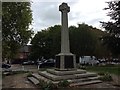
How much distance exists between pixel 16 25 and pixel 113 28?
10665 millimetres

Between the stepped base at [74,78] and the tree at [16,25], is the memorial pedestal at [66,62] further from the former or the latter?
the tree at [16,25]

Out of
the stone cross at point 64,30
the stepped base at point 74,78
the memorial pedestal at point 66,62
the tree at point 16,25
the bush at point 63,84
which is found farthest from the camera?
the tree at point 16,25

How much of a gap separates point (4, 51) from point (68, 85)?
8.88 meters

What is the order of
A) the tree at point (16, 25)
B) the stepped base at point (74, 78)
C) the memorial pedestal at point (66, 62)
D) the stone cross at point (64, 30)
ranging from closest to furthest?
the stepped base at point (74, 78)
the memorial pedestal at point (66, 62)
the stone cross at point (64, 30)
the tree at point (16, 25)

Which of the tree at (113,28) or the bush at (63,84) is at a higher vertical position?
the tree at (113,28)

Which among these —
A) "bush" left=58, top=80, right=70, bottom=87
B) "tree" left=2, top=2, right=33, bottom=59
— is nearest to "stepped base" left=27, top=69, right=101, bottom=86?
"bush" left=58, top=80, right=70, bottom=87

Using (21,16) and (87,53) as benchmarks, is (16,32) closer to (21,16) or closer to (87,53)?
(21,16)

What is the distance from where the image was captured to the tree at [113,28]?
27577 millimetres

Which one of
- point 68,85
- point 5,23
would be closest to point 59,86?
point 68,85

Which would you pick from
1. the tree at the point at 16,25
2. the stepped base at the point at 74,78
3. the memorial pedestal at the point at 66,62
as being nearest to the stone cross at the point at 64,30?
the memorial pedestal at the point at 66,62

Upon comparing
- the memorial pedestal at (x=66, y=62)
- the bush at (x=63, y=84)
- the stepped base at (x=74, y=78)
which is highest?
the memorial pedestal at (x=66, y=62)

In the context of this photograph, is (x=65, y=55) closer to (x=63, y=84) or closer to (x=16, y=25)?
(x=63, y=84)

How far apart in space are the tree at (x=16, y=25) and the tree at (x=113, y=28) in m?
8.90

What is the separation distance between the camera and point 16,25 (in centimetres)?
2680
